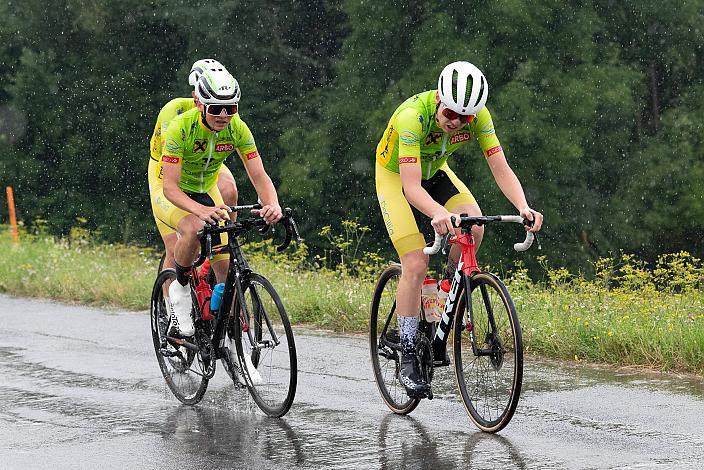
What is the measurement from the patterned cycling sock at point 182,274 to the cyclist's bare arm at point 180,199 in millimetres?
517

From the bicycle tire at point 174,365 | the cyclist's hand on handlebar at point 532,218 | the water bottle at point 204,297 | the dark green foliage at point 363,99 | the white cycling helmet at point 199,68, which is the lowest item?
the bicycle tire at point 174,365

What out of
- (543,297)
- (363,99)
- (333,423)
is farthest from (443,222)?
(363,99)

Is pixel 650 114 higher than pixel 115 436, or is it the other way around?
pixel 650 114

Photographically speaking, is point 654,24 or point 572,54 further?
point 654,24

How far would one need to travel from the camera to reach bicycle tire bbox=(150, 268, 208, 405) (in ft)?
26.8

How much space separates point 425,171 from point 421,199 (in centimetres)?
59

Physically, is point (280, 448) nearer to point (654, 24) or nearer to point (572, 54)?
point (572, 54)

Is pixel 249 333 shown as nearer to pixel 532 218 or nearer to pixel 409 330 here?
pixel 409 330

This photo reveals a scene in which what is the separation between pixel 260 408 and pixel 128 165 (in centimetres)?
4149

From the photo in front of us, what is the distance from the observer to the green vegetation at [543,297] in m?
9.08

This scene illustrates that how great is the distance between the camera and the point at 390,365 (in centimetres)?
796

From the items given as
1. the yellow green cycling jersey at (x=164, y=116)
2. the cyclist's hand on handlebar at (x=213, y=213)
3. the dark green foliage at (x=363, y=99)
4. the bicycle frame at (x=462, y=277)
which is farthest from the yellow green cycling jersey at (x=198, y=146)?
the dark green foliage at (x=363, y=99)

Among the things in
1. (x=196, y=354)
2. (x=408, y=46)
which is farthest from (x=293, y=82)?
(x=196, y=354)

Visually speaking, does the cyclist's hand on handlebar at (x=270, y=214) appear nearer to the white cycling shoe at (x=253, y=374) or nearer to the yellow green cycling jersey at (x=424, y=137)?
the yellow green cycling jersey at (x=424, y=137)
